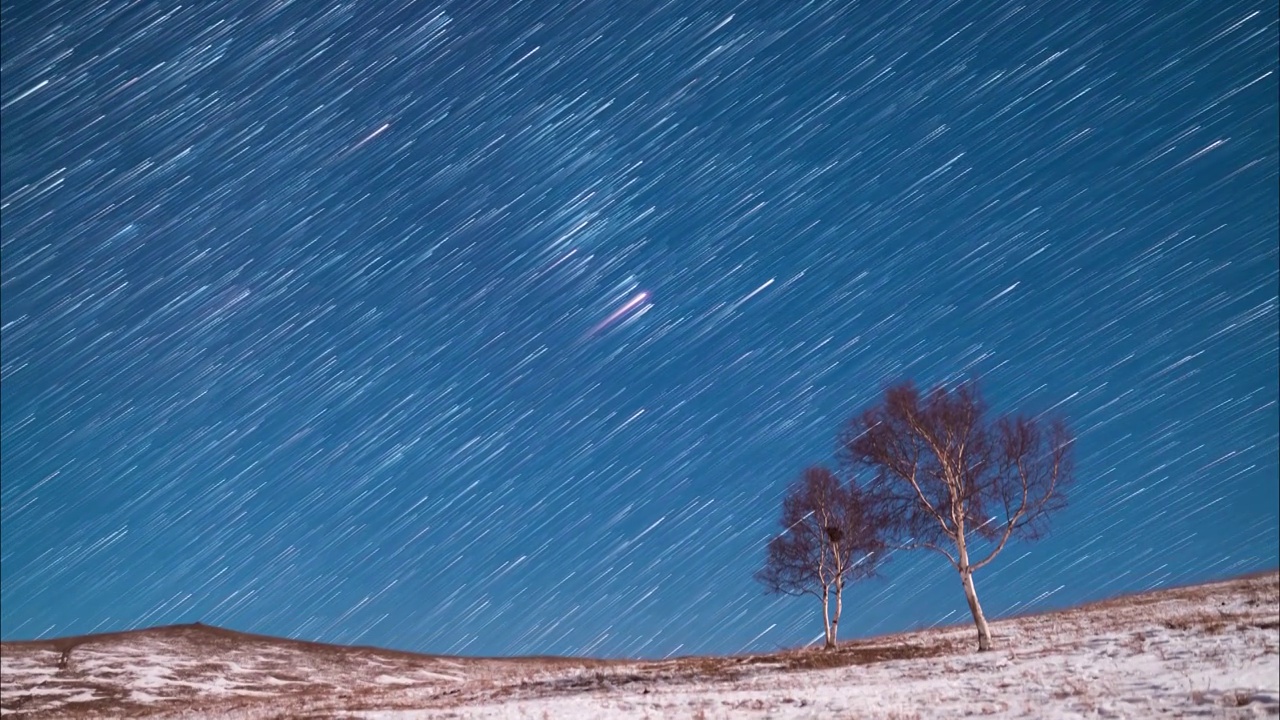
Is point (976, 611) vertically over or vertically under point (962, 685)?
over

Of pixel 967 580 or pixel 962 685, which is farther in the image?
pixel 967 580

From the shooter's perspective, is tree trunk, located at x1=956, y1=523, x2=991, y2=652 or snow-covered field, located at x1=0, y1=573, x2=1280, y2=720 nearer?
snow-covered field, located at x1=0, y1=573, x2=1280, y2=720

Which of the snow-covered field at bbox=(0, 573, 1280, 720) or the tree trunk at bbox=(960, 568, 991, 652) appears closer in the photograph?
the snow-covered field at bbox=(0, 573, 1280, 720)

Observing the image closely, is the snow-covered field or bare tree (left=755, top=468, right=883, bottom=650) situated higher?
bare tree (left=755, top=468, right=883, bottom=650)

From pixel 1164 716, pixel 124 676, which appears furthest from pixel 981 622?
pixel 124 676

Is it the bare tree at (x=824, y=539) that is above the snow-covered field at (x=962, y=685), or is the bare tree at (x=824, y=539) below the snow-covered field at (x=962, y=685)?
above

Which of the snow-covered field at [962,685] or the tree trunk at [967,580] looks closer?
the snow-covered field at [962,685]

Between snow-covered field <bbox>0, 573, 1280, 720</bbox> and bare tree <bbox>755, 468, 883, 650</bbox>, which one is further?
bare tree <bbox>755, 468, 883, 650</bbox>

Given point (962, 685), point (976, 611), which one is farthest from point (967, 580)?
point (962, 685)

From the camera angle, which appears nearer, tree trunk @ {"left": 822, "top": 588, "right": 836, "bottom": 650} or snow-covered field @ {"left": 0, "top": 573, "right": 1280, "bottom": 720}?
snow-covered field @ {"left": 0, "top": 573, "right": 1280, "bottom": 720}

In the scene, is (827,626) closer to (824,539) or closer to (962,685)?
(824,539)

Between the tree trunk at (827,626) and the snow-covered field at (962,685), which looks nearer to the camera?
the snow-covered field at (962,685)

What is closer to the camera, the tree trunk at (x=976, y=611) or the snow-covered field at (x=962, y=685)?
the snow-covered field at (x=962, y=685)

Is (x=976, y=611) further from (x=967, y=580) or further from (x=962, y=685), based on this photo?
(x=962, y=685)
